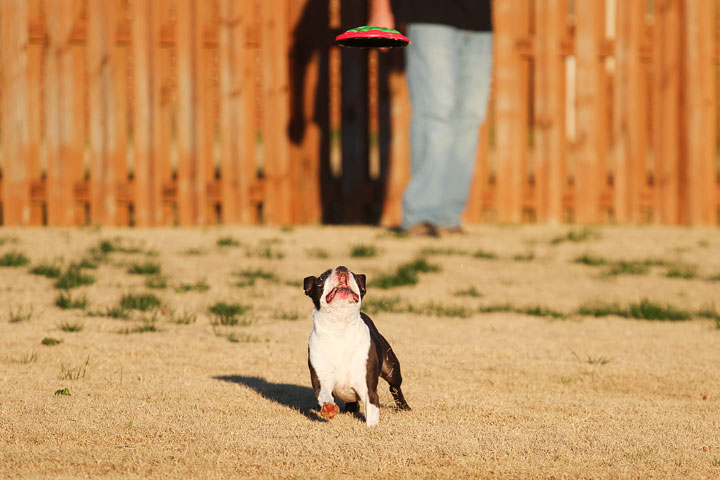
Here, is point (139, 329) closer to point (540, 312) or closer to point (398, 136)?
point (540, 312)

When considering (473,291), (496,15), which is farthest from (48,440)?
(496,15)

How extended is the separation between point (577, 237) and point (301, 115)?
117 inches

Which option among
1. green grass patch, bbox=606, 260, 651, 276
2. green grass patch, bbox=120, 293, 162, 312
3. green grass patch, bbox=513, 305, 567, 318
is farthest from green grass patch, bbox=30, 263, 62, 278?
green grass patch, bbox=606, 260, 651, 276

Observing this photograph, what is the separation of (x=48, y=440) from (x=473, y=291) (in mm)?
4326

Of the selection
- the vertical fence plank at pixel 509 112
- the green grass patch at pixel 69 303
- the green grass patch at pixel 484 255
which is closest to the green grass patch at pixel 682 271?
the green grass patch at pixel 484 255

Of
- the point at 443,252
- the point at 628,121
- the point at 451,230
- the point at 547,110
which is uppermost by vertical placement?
the point at 547,110

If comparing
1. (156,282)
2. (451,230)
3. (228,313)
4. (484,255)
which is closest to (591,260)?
(484,255)

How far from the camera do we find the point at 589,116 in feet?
35.9

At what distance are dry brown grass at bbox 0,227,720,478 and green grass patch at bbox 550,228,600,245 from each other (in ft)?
2.20

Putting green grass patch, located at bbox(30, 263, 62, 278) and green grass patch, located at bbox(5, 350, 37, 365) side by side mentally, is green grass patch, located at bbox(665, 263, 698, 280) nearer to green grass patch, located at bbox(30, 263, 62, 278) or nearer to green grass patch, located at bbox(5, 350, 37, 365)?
green grass patch, located at bbox(30, 263, 62, 278)

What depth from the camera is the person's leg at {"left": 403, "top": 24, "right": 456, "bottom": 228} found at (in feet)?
30.9

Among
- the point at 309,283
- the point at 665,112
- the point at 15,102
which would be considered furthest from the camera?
the point at 665,112

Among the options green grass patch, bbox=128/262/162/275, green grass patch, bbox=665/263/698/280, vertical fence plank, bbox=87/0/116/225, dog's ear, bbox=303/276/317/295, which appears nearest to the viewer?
dog's ear, bbox=303/276/317/295

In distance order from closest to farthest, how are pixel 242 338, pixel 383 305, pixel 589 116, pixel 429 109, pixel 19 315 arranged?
pixel 242 338, pixel 19 315, pixel 383 305, pixel 429 109, pixel 589 116
